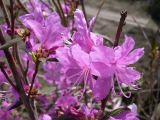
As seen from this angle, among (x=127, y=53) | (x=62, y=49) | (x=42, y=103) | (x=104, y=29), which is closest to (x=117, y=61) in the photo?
(x=127, y=53)

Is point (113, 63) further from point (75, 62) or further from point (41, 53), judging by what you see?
point (41, 53)

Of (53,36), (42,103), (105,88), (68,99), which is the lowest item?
(42,103)

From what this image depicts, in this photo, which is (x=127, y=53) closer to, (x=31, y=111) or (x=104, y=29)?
(x=31, y=111)

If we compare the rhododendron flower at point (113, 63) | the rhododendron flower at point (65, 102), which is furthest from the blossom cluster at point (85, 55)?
the rhododendron flower at point (65, 102)

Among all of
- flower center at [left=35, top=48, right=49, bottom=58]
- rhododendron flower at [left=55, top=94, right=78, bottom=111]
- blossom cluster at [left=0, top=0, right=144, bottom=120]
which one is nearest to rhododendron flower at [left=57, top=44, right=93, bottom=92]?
blossom cluster at [left=0, top=0, right=144, bottom=120]

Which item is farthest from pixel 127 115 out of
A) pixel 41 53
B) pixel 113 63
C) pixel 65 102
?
pixel 65 102

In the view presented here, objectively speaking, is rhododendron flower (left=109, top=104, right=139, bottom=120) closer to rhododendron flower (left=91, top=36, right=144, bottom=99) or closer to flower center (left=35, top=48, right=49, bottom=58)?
rhododendron flower (left=91, top=36, right=144, bottom=99)

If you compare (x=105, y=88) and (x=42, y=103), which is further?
(x=42, y=103)

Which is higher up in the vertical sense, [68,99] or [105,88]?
[105,88]
